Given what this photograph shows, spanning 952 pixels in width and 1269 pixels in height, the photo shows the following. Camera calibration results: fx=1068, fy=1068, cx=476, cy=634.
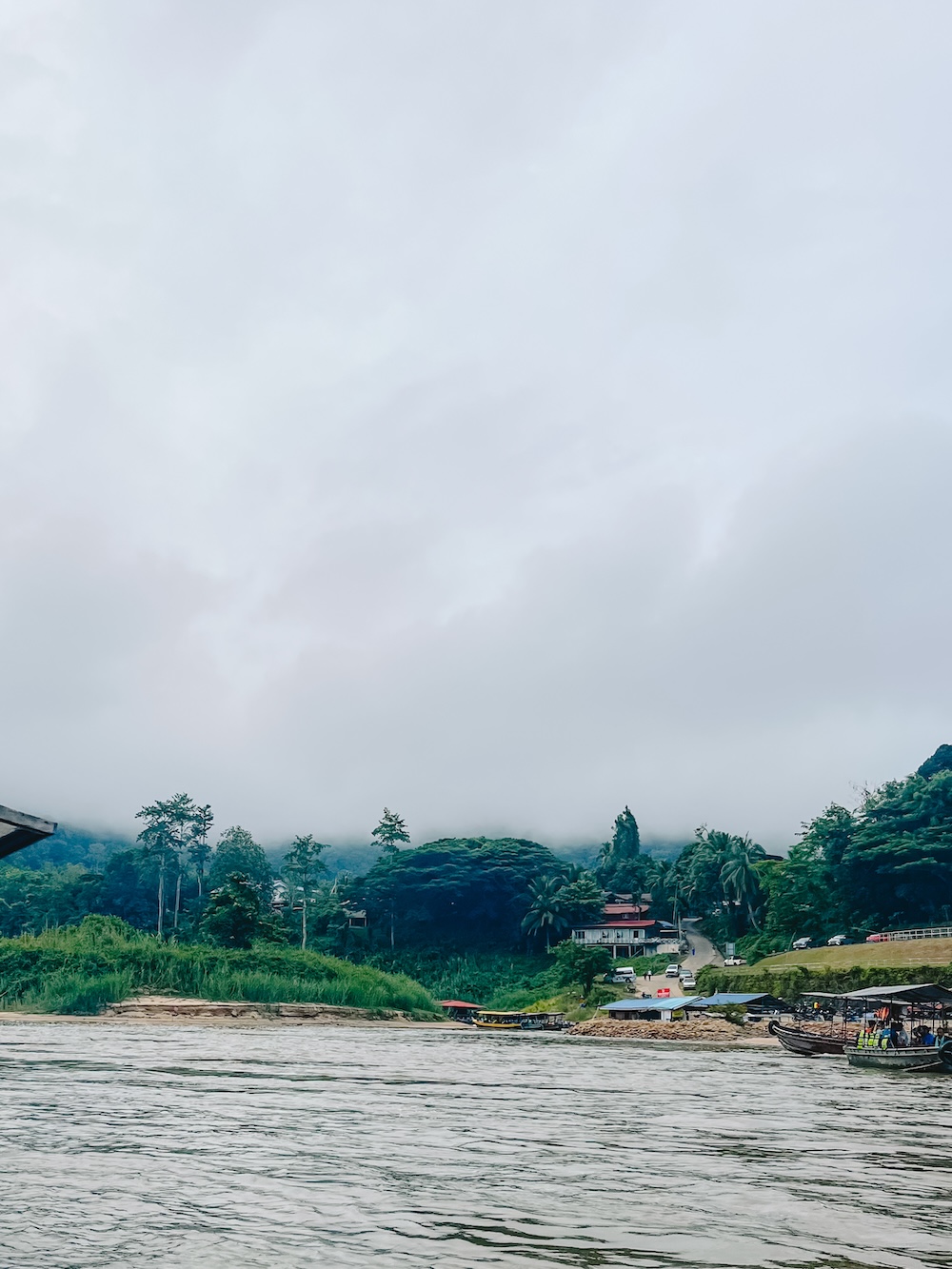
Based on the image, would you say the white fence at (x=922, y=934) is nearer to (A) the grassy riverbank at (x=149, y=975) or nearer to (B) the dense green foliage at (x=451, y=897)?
A: (A) the grassy riverbank at (x=149, y=975)

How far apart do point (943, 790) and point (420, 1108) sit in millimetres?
94278

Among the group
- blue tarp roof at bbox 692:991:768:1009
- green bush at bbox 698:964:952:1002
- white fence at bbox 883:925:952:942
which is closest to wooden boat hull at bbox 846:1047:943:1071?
green bush at bbox 698:964:952:1002

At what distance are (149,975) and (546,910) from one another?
6637 cm

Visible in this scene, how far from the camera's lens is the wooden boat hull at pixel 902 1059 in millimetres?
39875

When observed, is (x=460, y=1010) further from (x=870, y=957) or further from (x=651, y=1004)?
(x=870, y=957)

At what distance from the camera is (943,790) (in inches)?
4188

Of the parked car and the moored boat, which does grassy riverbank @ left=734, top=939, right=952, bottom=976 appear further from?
the moored boat

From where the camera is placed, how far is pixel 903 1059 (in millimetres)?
40500

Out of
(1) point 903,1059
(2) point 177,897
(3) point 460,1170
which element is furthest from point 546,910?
(3) point 460,1170

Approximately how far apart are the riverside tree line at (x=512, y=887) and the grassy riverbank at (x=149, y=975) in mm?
7812

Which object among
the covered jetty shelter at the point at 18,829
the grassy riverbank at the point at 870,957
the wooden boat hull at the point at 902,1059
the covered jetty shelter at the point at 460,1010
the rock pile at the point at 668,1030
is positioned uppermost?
the covered jetty shelter at the point at 18,829

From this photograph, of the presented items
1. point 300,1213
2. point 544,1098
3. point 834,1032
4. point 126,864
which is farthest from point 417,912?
point 300,1213

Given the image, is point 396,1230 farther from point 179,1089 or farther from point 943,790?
point 943,790

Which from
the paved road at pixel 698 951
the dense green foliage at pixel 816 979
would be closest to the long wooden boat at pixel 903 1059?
the dense green foliage at pixel 816 979
